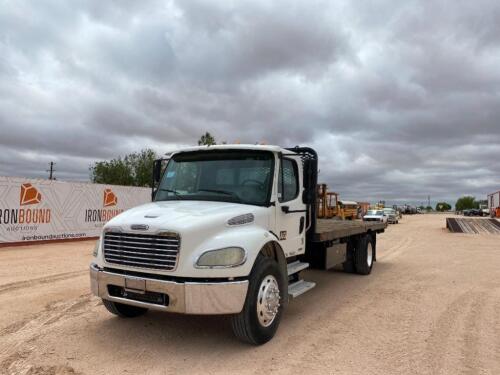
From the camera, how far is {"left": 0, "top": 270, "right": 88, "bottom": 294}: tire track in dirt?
27.2 feet

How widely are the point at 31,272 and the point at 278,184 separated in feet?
24.3

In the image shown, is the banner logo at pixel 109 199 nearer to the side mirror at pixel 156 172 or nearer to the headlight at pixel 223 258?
the side mirror at pixel 156 172

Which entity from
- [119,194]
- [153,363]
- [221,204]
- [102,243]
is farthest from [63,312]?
[119,194]

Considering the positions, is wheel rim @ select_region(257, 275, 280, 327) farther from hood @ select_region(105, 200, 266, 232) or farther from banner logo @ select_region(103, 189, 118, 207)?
banner logo @ select_region(103, 189, 118, 207)

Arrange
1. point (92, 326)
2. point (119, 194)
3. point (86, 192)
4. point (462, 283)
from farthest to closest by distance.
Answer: point (119, 194) → point (86, 192) → point (462, 283) → point (92, 326)

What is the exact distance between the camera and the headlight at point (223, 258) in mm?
4648

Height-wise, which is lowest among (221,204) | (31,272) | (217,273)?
(31,272)

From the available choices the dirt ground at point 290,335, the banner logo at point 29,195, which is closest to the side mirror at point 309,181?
the dirt ground at point 290,335

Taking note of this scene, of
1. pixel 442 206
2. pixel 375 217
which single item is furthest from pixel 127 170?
pixel 442 206

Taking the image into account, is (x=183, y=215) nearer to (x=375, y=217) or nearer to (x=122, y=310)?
(x=122, y=310)

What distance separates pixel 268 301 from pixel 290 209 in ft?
5.09

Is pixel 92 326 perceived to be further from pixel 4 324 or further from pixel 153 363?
pixel 153 363

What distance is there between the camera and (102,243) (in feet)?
17.2

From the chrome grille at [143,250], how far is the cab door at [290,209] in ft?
5.71
